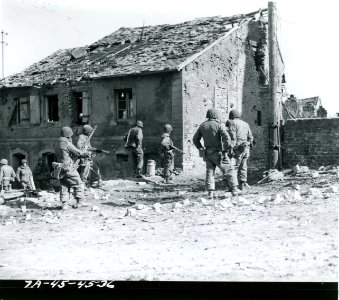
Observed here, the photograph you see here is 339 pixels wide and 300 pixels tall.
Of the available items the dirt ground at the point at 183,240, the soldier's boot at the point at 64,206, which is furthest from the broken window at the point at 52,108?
the soldier's boot at the point at 64,206

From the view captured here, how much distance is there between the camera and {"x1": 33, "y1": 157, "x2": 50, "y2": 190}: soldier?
20.8 meters

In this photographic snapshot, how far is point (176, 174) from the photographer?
57.8 feet

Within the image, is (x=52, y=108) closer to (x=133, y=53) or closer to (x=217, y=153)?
(x=133, y=53)

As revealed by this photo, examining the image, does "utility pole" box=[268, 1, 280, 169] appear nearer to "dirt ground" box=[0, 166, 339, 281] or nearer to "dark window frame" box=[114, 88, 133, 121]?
"dirt ground" box=[0, 166, 339, 281]

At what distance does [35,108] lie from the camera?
2223 cm

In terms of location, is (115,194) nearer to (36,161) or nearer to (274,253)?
(274,253)

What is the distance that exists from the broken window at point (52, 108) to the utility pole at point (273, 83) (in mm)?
10838

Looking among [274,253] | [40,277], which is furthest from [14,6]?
[274,253]

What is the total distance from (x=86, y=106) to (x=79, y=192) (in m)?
10.5

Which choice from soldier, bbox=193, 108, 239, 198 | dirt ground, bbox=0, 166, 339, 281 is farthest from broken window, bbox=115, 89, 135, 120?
soldier, bbox=193, 108, 239, 198
